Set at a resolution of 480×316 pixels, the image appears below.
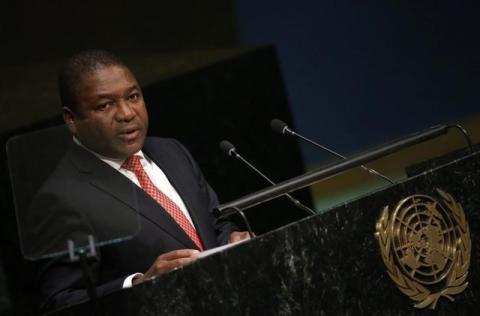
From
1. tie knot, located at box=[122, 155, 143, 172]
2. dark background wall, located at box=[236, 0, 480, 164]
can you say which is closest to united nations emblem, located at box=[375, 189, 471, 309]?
tie knot, located at box=[122, 155, 143, 172]

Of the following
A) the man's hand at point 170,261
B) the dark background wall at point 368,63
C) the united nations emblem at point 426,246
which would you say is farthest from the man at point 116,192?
the dark background wall at point 368,63

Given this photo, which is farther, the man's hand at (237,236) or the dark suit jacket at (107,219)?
the man's hand at (237,236)

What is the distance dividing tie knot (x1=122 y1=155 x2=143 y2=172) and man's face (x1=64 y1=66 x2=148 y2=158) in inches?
1.5

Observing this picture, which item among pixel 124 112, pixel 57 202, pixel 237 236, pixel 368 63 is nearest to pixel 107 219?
pixel 57 202

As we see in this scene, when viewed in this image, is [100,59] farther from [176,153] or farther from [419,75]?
[419,75]

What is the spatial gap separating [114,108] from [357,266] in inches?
40.4

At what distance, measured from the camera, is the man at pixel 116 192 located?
2.73m

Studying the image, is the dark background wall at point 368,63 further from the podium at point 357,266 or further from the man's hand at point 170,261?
the man's hand at point 170,261

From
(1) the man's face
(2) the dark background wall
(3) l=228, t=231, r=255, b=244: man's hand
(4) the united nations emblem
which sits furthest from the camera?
(2) the dark background wall

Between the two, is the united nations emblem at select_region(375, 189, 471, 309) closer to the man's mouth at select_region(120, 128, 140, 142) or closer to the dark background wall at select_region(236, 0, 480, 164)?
the man's mouth at select_region(120, 128, 140, 142)

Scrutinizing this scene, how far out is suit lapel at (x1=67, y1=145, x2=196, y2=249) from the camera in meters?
2.79

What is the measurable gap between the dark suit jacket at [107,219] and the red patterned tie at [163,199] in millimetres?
38

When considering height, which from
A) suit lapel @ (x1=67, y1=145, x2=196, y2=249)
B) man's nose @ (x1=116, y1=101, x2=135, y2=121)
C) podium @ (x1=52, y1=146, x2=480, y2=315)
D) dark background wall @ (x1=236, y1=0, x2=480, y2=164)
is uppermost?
dark background wall @ (x1=236, y1=0, x2=480, y2=164)

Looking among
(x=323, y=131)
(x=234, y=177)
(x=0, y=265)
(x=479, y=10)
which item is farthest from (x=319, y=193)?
(x=0, y=265)
